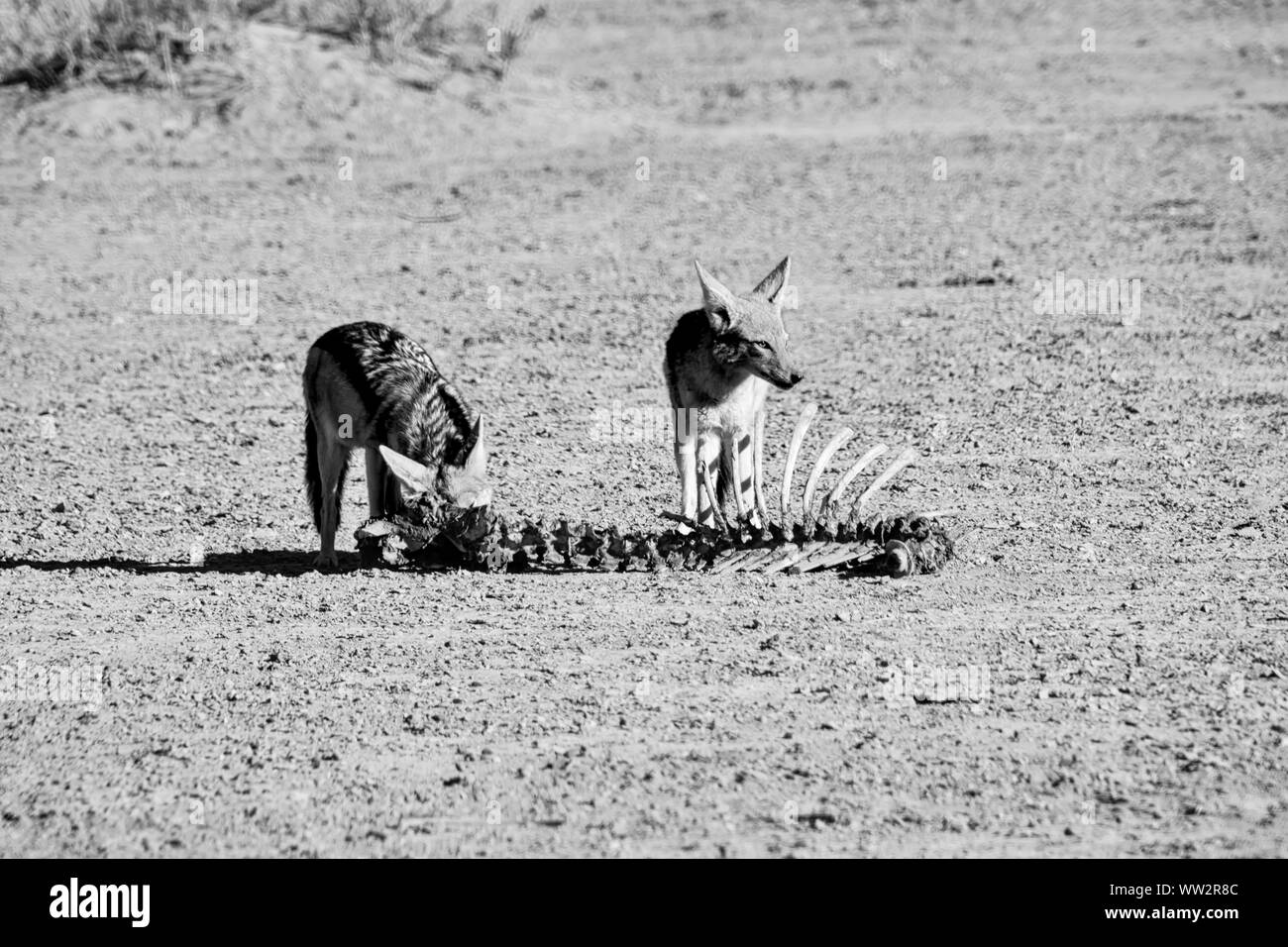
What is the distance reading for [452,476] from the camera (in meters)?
7.76

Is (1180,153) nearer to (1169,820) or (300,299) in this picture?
(300,299)

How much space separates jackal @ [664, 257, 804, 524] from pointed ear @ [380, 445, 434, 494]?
1.32 meters

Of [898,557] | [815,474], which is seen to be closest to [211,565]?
[815,474]

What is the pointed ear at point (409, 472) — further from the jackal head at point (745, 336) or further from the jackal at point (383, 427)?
the jackal head at point (745, 336)

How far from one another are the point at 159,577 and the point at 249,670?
1.51 m

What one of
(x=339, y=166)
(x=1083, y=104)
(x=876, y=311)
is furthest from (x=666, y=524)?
(x=1083, y=104)

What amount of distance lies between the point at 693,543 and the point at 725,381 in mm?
853

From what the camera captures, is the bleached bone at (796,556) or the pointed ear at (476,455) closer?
the bleached bone at (796,556)

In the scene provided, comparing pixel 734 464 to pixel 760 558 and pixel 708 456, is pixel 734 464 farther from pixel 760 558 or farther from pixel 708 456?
pixel 760 558

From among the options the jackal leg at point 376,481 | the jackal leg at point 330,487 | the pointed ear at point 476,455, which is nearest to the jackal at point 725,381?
the pointed ear at point 476,455

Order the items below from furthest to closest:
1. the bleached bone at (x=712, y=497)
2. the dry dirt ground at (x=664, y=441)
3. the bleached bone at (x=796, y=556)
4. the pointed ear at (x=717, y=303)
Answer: the pointed ear at (x=717, y=303)
the bleached bone at (x=712, y=497)
the bleached bone at (x=796, y=556)
the dry dirt ground at (x=664, y=441)

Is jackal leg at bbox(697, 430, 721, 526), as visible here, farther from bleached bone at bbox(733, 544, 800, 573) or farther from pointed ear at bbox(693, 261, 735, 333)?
pointed ear at bbox(693, 261, 735, 333)

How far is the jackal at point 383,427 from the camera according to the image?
777 cm

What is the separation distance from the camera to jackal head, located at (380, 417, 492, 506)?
7.54 meters
